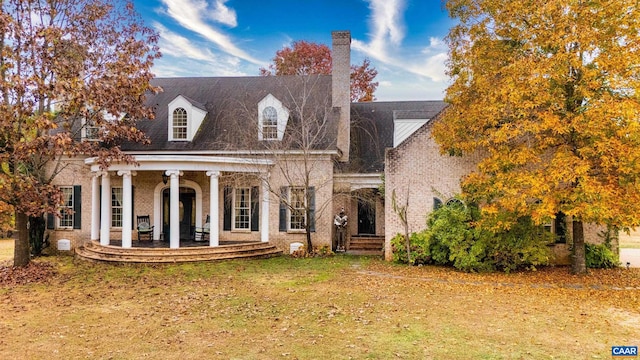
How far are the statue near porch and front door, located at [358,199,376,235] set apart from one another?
201cm

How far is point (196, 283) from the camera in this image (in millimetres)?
12219

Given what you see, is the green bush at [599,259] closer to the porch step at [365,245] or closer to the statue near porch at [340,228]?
the porch step at [365,245]

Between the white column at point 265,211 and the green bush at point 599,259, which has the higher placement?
the white column at point 265,211

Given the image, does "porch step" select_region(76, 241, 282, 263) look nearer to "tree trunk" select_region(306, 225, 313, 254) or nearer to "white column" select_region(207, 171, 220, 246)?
"white column" select_region(207, 171, 220, 246)

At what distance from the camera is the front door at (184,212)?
1913 cm

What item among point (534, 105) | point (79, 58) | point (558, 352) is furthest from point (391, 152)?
point (79, 58)

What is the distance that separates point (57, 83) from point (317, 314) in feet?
35.6

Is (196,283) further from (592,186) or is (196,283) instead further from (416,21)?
(416,21)

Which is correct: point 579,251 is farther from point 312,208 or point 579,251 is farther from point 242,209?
point 242,209

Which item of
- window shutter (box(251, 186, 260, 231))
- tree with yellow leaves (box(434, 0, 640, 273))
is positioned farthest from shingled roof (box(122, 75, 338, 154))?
tree with yellow leaves (box(434, 0, 640, 273))

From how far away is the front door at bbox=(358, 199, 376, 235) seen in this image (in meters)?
20.8

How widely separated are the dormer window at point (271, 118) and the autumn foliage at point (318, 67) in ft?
49.6

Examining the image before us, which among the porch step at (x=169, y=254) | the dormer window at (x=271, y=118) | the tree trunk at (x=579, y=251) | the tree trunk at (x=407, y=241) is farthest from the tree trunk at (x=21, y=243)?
the tree trunk at (x=579, y=251)

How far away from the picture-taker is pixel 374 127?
22.4m
